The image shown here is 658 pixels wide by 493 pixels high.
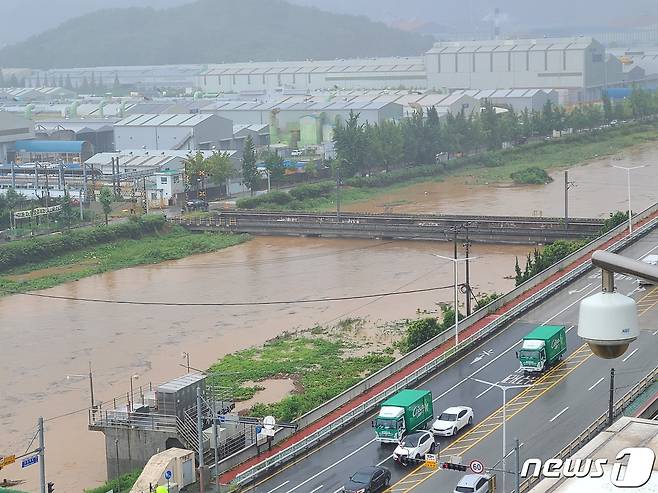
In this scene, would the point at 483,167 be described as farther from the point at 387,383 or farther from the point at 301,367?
the point at 387,383

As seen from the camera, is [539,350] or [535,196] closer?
[539,350]

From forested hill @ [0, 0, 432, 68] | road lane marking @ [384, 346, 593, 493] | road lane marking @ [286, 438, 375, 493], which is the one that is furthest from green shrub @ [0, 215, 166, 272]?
forested hill @ [0, 0, 432, 68]

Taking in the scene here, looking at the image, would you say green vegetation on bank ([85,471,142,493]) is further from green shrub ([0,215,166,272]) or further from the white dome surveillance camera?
green shrub ([0,215,166,272])

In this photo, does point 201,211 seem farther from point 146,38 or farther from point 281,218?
point 146,38

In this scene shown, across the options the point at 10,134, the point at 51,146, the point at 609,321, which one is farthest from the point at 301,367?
the point at 10,134

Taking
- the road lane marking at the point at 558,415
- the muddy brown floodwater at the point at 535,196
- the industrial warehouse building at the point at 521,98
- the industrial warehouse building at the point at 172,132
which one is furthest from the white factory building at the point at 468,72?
the road lane marking at the point at 558,415

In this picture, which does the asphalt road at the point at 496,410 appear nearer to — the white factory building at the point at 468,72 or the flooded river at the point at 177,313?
the flooded river at the point at 177,313

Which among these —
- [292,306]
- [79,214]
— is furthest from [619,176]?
[292,306]
